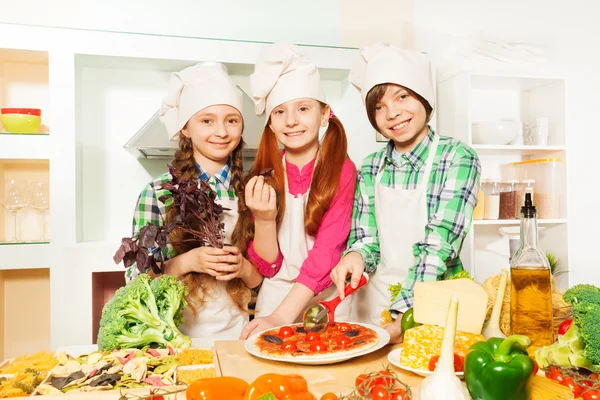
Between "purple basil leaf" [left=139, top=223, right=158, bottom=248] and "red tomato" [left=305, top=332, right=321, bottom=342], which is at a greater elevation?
"purple basil leaf" [left=139, top=223, right=158, bottom=248]

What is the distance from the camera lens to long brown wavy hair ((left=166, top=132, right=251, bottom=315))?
1.86m

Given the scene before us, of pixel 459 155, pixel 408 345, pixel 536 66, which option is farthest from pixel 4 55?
pixel 536 66

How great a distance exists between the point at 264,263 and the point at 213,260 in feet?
0.97

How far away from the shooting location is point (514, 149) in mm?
3291

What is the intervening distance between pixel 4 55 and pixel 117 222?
1.05 m

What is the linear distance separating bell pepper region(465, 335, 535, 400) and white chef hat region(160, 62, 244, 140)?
1.24 m

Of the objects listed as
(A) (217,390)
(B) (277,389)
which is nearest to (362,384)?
(B) (277,389)

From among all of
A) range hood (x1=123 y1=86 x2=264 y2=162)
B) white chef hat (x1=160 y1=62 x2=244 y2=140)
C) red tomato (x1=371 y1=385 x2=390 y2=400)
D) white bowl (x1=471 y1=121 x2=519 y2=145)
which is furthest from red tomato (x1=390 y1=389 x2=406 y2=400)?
white bowl (x1=471 y1=121 x2=519 y2=145)

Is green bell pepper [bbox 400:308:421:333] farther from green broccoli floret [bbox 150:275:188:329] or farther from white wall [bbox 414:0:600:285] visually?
white wall [bbox 414:0:600:285]

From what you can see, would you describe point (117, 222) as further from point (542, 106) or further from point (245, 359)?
point (542, 106)

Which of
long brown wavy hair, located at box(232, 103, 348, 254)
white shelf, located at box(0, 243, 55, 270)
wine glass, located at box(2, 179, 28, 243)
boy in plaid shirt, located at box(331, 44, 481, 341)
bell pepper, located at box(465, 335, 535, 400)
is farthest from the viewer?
wine glass, located at box(2, 179, 28, 243)

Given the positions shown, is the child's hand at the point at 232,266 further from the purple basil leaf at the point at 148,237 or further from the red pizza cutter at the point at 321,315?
the red pizza cutter at the point at 321,315

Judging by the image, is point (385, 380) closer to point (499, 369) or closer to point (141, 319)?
point (499, 369)

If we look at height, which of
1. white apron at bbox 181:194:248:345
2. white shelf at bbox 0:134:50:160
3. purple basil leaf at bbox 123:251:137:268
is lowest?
white apron at bbox 181:194:248:345
